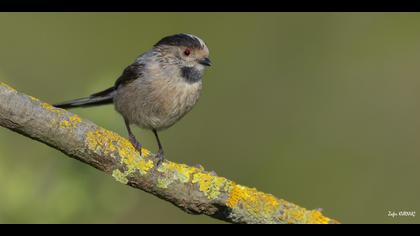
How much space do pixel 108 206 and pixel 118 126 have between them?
59cm

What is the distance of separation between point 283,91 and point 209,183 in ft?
17.8

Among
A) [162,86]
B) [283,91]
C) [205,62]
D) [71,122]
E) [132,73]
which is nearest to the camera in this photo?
[71,122]

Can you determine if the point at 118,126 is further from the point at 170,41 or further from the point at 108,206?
the point at 170,41

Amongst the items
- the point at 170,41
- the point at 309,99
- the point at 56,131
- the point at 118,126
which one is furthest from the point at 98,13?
Answer: the point at 56,131

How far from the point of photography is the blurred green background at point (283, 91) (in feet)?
27.4

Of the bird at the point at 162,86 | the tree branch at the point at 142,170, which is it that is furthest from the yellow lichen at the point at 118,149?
the bird at the point at 162,86

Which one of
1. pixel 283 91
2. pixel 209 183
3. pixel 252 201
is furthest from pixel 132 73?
pixel 283 91

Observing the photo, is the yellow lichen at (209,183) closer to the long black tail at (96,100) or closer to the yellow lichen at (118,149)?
the yellow lichen at (118,149)

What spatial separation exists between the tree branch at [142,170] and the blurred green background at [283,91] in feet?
10.8

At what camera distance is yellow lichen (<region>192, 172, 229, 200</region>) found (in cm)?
416

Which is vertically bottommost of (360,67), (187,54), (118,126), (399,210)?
(118,126)

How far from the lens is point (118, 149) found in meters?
4.13

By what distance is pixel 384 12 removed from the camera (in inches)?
434

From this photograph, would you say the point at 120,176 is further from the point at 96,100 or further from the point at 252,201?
the point at 96,100
